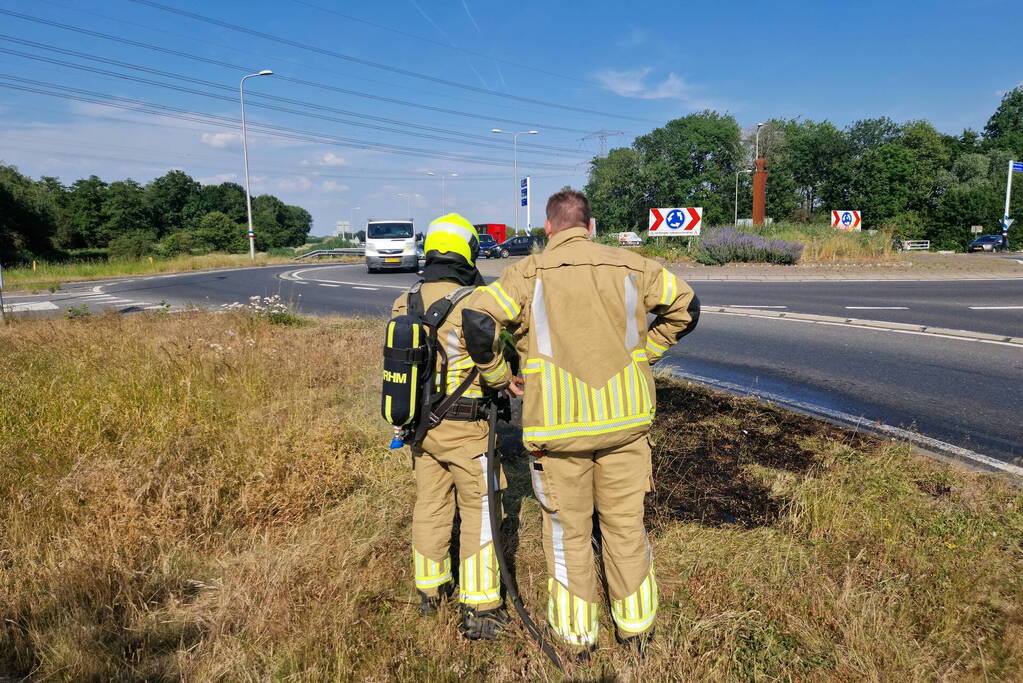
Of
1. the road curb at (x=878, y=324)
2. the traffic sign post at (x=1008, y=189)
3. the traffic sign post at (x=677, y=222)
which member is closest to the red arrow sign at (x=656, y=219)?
→ the traffic sign post at (x=677, y=222)

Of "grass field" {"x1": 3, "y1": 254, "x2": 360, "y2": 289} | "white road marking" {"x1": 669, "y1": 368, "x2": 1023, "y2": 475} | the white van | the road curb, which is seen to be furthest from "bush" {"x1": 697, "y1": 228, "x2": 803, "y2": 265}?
"grass field" {"x1": 3, "y1": 254, "x2": 360, "y2": 289}

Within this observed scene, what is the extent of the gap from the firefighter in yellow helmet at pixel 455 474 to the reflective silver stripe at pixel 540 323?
1.24 ft

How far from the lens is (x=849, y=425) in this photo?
492cm

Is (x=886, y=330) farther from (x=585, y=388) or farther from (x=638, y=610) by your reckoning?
(x=585, y=388)

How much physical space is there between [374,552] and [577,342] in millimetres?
1629

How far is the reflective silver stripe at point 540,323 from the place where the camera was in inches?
89.0

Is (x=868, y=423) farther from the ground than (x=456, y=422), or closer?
closer

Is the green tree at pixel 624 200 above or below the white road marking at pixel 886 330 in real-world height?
above

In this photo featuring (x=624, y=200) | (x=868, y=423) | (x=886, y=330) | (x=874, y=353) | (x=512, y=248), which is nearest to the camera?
(x=868, y=423)

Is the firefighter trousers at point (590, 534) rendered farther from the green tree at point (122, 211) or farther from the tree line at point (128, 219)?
the green tree at point (122, 211)

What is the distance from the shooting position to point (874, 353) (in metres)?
7.59

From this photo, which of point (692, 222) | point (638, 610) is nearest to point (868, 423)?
point (638, 610)

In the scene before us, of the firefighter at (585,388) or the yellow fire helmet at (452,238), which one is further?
the yellow fire helmet at (452,238)

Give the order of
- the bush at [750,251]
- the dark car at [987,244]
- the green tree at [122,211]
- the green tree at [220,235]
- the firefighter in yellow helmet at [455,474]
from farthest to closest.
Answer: the green tree at [122,211]
the green tree at [220,235]
the dark car at [987,244]
the bush at [750,251]
the firefighter in yellow helmet at [455,474]
